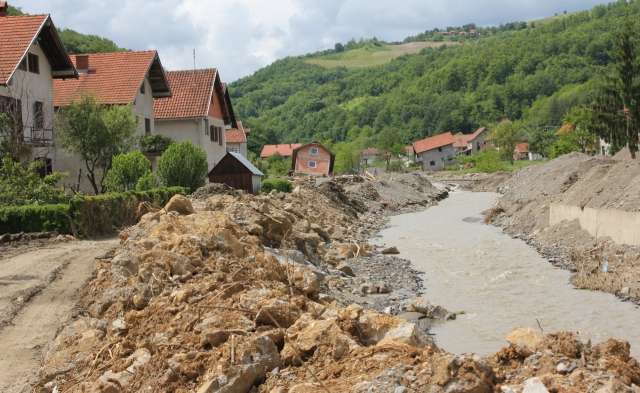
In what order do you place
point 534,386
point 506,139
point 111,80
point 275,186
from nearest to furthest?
point 534,386
point 111,80
point 275,186
point 506,139

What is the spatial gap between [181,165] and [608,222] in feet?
65.3

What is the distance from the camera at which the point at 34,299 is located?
14883 millimetres

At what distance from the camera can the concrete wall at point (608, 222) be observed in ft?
81.2

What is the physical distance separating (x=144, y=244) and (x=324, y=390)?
9789 millimetres

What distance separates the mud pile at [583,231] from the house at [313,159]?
6363 centimetres

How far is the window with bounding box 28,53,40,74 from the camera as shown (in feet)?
113

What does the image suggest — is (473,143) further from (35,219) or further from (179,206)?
(35,219)

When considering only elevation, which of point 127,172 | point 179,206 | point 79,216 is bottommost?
point 79,216

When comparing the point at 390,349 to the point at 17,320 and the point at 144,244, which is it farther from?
the point at 144,244

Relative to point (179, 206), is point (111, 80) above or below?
above

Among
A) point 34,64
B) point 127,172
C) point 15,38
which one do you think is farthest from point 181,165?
point 15,38

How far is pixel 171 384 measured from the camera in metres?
9.75

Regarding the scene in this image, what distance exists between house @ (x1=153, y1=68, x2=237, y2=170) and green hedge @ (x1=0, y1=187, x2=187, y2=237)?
1917cm

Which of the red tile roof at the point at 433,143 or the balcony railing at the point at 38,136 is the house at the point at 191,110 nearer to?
the balcony railing at the point at 38,136
